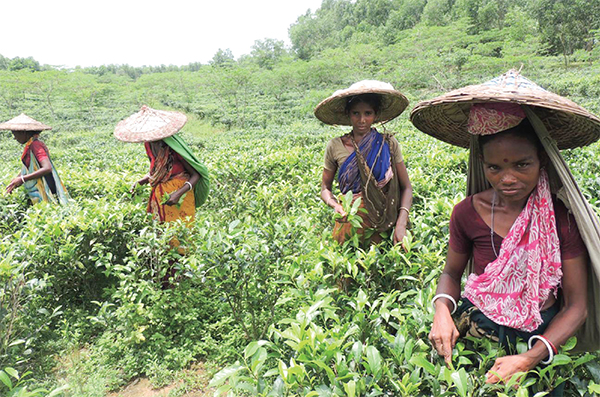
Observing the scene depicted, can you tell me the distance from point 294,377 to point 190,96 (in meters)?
38.1

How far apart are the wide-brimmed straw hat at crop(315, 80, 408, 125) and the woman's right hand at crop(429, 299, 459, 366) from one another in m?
1.33

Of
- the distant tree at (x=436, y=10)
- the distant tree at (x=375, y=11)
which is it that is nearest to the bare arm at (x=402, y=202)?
the distant tree at (x=436, y=10)

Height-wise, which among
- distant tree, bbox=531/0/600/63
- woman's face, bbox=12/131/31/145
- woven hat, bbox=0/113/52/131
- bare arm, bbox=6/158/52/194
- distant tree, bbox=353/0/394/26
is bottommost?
bare arm, bbox=6/158/52/194

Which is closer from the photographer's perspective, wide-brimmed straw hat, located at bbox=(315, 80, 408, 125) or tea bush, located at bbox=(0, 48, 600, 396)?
tea bush, located at bbox=(0, 48, 600, 396)

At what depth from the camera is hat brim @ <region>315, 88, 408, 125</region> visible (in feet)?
6.87

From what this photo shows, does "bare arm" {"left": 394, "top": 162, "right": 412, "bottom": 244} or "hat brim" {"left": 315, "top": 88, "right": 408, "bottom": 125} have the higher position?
"hat brim" {"left": 315, "top": 88, "right": 408, "bottom": 125}

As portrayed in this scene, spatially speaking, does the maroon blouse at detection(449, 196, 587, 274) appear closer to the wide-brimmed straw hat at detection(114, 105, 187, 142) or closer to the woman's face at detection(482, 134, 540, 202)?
the woman's face at detection(482, 134, 540, 202)

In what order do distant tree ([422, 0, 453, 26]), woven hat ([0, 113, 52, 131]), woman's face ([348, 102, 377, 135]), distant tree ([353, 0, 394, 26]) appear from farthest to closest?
distant tree ([353, 0, 394, 26]) < distant tree ([422, 0, 453, 26]) < woven hat ([0, 113, 52, 131]) < woman's face ([348, 102, 377, 135])

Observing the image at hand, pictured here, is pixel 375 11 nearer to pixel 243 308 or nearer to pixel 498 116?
pixel 243 308

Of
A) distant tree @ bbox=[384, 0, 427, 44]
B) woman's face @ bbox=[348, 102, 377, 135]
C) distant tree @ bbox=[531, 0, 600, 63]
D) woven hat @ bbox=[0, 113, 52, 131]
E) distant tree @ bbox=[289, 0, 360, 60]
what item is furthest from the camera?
distant tree @ bbox=[289, 0, 360, 60]

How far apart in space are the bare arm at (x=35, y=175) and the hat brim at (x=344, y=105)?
322cm

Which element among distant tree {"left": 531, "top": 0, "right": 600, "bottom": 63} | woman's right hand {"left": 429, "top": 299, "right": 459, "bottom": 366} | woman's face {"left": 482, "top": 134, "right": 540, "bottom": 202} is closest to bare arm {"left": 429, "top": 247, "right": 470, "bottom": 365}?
woman's right hand {"left": 429, "top": 299, "right": 459, "bottom": 366}

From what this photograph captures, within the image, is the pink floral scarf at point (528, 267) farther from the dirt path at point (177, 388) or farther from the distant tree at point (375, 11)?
the distant tree at point (375, 11)

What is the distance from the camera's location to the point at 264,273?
231cm
